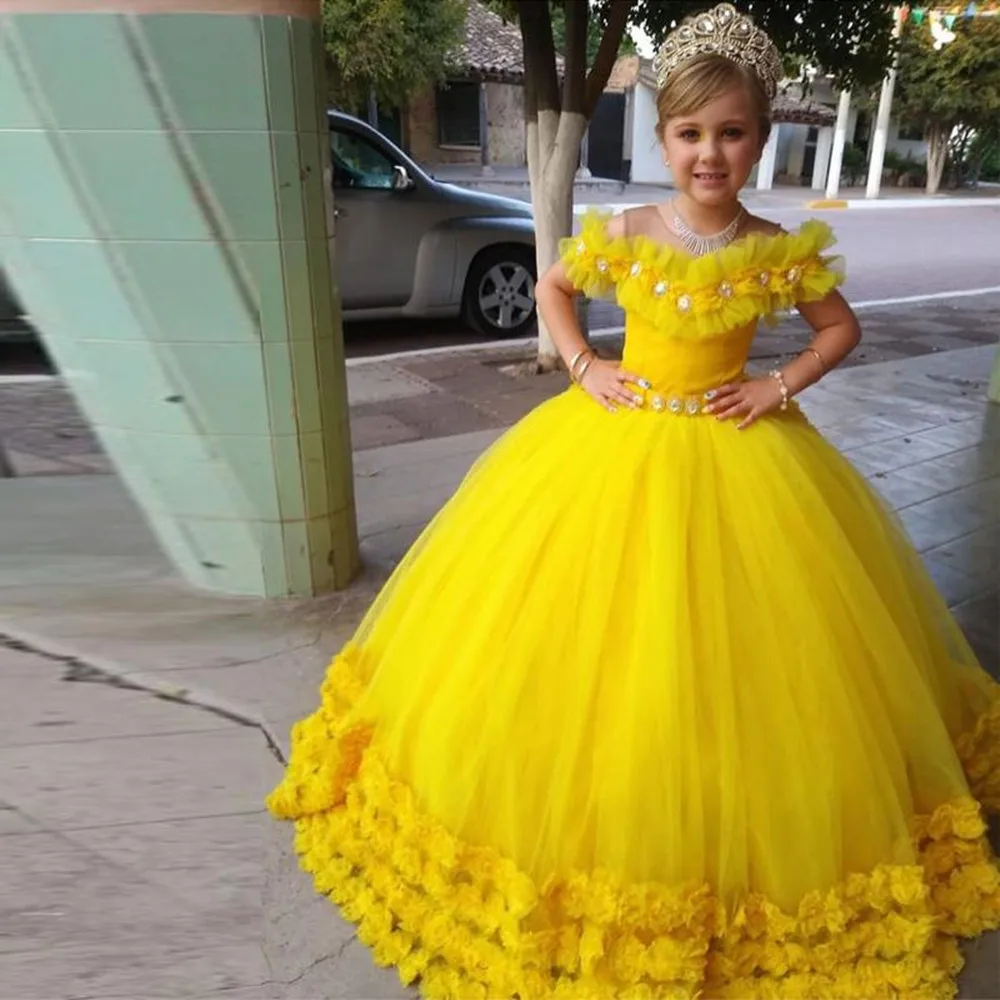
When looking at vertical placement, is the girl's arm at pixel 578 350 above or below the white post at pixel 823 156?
above

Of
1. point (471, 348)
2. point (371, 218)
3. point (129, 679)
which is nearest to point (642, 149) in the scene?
point (371, 218)

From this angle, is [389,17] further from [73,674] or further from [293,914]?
[293,914]

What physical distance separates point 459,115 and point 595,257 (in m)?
24.7

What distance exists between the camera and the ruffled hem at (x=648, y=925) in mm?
1644

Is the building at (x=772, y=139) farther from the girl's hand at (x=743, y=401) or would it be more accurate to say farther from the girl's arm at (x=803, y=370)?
the girl's hand at (x=743, y=401)

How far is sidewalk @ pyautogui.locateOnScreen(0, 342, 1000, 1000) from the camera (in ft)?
6.04

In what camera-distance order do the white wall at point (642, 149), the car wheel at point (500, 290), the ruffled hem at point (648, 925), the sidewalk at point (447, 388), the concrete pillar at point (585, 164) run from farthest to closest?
the concrete pillar at point (585, 164), the white wall at point (642, 149), the car wheel at point (500, 290), the sidewalk at point (447, 388), the ruffled hem at point (648, 925)

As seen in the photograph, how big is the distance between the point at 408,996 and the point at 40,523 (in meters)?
2.15

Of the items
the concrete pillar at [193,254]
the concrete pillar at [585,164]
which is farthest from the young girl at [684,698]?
the concrete pillar at [585,164]

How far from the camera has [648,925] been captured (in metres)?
1.64

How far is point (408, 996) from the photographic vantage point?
175 centimetres

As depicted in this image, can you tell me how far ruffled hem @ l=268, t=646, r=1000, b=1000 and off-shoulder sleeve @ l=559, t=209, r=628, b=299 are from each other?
1.05 m

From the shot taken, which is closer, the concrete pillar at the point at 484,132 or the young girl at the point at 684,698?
the young girl at the point at 684,698

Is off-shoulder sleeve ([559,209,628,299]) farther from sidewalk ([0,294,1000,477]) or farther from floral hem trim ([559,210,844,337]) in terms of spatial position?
sidewalk ([0,294,1000,477])
